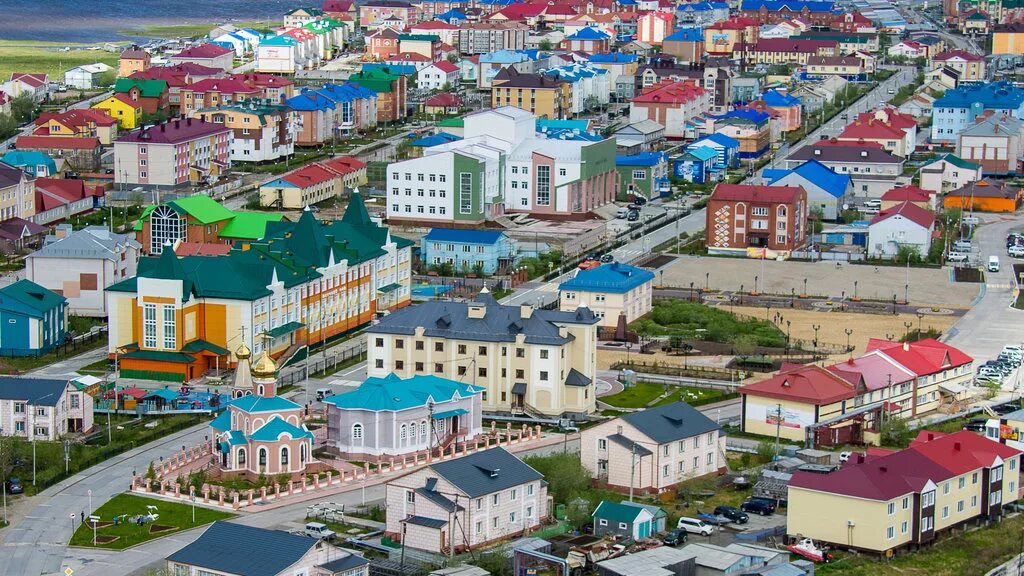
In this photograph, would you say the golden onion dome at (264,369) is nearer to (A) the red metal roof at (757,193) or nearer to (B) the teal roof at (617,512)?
(B) the teal roof at (617,512)

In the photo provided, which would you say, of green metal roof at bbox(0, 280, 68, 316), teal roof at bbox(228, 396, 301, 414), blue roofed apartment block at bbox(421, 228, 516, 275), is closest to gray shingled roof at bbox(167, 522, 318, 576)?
teal roof at bbox(228, 396, 301, 414)

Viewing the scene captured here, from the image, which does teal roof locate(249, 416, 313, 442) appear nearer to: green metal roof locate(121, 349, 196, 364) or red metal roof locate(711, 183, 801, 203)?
green metal roof locate(121, 349, 196, 364)

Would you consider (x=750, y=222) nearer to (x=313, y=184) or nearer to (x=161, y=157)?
(x=313, y=184)

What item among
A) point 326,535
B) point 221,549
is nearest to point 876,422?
Result: point 326,535

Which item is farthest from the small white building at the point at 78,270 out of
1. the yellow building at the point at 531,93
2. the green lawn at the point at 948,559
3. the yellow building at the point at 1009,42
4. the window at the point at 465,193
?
the yellow building at the point at 1009,42

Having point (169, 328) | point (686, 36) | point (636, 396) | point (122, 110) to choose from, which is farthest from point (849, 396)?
point (686, 36)
